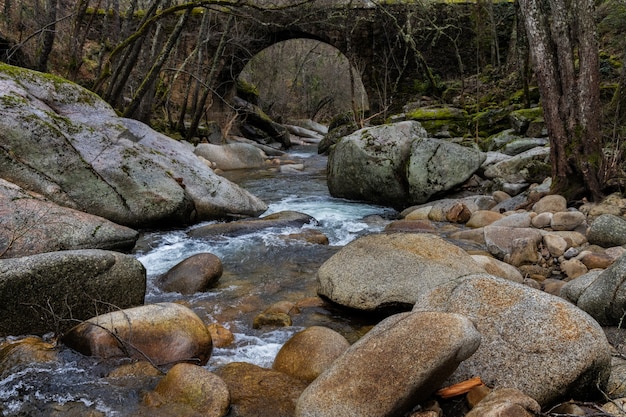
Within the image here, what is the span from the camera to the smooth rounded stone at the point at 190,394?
8.75ft

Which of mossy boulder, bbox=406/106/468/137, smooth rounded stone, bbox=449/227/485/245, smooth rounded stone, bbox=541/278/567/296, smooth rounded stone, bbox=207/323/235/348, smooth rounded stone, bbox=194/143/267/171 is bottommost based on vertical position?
smooth rounded stone, bbox=194/143/267/171

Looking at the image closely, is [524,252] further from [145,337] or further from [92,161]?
[92,161]

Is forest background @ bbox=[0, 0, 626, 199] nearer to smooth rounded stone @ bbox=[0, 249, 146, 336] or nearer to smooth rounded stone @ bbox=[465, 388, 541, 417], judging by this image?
smooth rounded stone @ bbox=[0, 249, 146, 336]

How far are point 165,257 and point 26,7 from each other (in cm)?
1389

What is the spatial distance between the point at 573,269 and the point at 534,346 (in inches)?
99.4

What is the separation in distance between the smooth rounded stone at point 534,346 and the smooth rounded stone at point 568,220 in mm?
3509

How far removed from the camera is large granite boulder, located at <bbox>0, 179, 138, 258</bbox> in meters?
4.36

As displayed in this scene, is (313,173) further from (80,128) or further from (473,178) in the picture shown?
(80,128)

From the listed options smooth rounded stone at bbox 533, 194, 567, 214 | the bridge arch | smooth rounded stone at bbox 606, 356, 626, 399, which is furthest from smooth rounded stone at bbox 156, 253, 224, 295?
the bridge arch

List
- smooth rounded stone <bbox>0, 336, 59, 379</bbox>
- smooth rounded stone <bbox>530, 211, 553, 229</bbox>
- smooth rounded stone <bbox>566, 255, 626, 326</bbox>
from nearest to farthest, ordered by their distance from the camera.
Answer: smooth rounded stone <bbox>0, 336, 59, 379</bbox>
smooth rounded stone <bbox>566, 255, 626, 326</bbox>
smooth rounded stone <bbox>530, 211, 553, 229</bbox>

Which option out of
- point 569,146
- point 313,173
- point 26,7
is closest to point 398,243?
point 569,146

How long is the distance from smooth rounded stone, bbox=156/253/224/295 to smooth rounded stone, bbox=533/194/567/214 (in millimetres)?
4396

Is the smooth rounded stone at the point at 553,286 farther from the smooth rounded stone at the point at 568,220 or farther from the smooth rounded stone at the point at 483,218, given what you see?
the smooth rounded stone at the point at 483,218

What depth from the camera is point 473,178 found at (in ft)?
31.2
